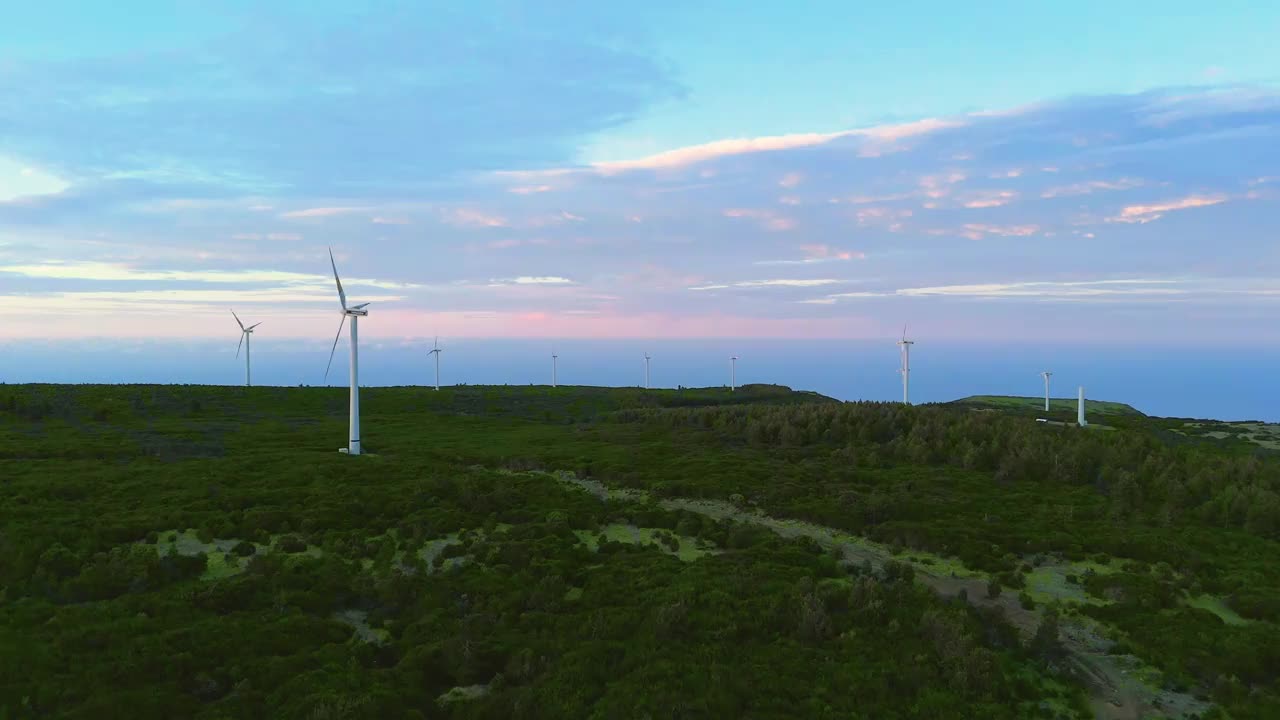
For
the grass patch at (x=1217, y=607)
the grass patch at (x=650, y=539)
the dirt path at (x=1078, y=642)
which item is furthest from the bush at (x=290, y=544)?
the grass patch at (x=1217, y=607)

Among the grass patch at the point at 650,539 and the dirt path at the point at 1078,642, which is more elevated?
the grass patch at the point at 650,539

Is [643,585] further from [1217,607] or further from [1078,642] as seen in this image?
[1217,607]

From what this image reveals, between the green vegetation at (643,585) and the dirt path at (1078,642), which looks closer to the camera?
the dirt path at (1078,642)

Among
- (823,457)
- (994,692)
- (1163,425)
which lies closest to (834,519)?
(994,692)

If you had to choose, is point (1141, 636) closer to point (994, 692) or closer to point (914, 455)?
point (994, 692)

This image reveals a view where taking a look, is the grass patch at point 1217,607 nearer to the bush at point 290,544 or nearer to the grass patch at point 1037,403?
the bush at point 290,544

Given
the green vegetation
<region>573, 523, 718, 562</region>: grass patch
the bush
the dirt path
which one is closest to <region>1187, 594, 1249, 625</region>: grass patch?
the green vegetation
